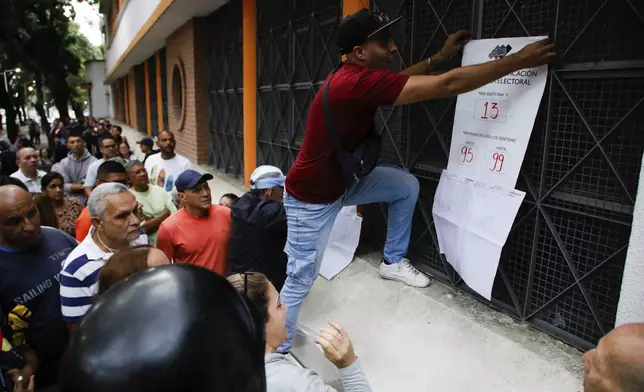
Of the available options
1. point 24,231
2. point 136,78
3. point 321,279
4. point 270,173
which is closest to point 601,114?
point 270,173

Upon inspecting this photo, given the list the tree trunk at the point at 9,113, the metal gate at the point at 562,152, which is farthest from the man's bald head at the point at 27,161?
the tree trunk at the point at 9,113

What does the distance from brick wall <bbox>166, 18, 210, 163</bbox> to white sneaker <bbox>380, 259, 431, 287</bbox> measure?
23.8 feet

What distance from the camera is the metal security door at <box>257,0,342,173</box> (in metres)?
5.46

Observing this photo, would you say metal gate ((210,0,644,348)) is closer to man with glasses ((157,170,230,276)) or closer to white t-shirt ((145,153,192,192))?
man with glasses ((157,170,230,276))

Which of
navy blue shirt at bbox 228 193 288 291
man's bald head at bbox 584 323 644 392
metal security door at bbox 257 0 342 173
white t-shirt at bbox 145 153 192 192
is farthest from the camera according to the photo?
white t-shirt at bbox 145 153 192 192

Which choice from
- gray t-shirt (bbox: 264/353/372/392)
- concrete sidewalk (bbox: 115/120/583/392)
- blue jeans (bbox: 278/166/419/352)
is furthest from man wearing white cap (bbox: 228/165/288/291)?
gray t-shirt (bbox: 264/353/372/392)

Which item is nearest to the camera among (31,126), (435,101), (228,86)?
(435,101)

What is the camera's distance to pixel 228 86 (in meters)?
8.89

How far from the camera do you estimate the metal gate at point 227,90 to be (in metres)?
8.38

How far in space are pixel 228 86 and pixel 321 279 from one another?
18.5ft

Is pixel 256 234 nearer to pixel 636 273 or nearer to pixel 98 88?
pixel 636 273

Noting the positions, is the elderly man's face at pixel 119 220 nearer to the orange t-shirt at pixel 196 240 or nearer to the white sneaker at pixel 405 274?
the orange t-shirt at pixel 196 240

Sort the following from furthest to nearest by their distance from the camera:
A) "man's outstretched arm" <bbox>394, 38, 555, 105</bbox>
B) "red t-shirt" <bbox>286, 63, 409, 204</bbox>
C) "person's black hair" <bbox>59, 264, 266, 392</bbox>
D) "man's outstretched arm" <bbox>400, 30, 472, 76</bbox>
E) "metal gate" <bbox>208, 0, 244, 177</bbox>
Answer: "metal gate" <bbox>208, 0, 244, 177</bbox> < "man's outstretched arm" <bbox>400, 30, 472, 76</bbox> < "red t-shirt" <bbox>286, 63, 409, 204</bbox> < "man's outstretched arm" <bbox>394, 38, 555, 105</bbox> < "person's black hair" <bbox>59, 264, 266, 392</bbox>

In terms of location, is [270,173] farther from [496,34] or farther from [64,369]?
[64,369]
